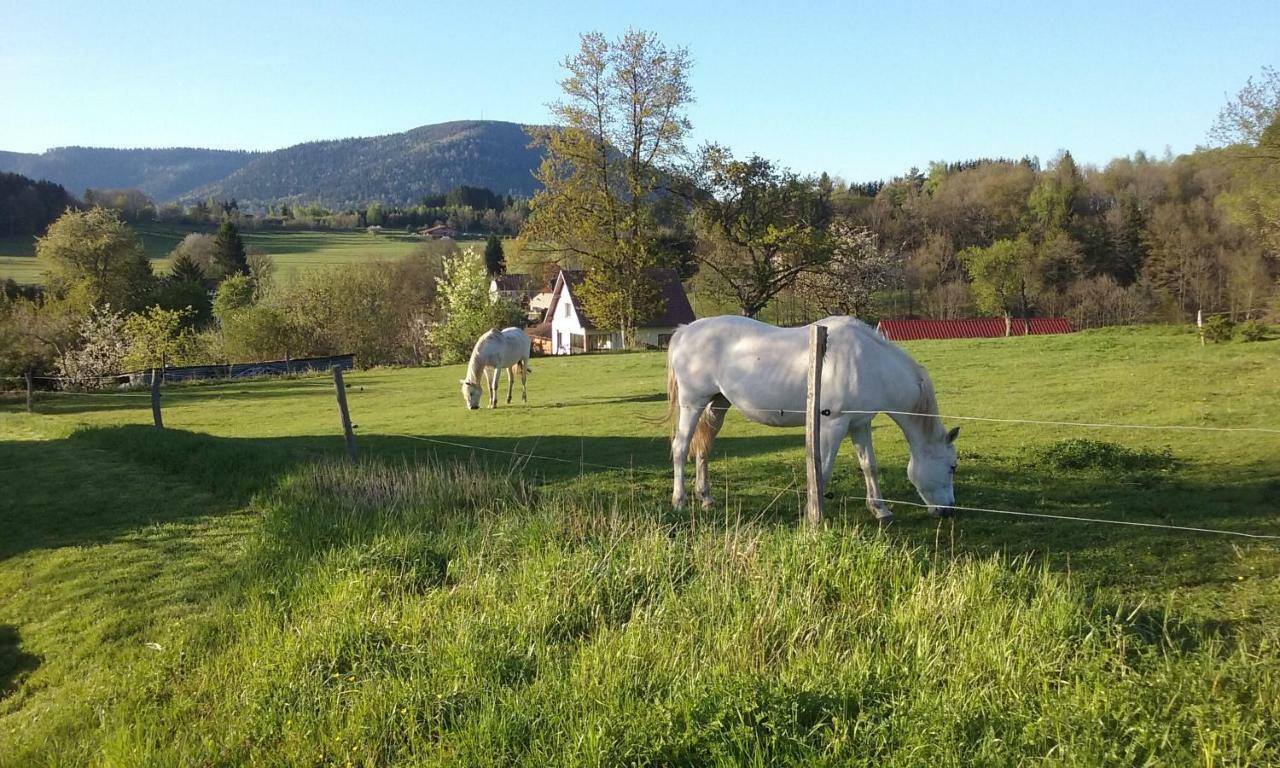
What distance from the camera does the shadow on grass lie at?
5.60 meters

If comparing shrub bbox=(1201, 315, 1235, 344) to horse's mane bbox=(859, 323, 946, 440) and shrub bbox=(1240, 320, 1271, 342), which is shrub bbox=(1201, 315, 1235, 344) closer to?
shrub bbox=(1240, 320, 1271, 342)

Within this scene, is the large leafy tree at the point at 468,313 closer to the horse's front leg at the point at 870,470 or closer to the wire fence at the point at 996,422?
the wire fence at the point at 996,422

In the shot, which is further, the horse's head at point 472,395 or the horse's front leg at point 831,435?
the horse's head at point 472,395

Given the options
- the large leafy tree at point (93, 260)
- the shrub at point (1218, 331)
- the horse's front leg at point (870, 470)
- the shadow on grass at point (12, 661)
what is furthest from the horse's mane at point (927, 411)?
the large leafy tree at point (93, 260)

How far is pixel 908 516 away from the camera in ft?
24.7

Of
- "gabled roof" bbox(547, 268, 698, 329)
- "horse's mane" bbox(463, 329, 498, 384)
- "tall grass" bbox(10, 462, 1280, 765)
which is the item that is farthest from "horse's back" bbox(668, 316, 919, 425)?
"gabled roof" bbox(547, 268, 698, 329)

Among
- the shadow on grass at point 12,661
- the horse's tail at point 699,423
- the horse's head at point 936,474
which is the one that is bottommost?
the shadow on grass at point 12,661

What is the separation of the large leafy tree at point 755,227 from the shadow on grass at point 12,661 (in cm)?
3492

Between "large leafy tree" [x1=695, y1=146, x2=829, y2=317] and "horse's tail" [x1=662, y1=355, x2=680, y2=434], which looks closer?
"horse's tail" [x1=662, y1=355, x2=680, y2=434]

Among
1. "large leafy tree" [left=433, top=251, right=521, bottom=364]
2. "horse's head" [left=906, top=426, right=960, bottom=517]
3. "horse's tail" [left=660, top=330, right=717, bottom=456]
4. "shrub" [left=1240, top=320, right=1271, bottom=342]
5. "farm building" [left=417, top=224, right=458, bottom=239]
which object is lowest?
"horse's head" [left=906, top=426, right=960, bottom=517]

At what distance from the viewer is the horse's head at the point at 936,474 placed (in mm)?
7355

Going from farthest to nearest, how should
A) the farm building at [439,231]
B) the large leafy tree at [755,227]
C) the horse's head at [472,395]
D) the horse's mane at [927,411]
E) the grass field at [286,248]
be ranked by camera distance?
the farm building at [439,231] < the grass field at [286,248] < the large leafy tree at [755,227] < the horse's head at [472,395] < the horse's mane at [927,411]

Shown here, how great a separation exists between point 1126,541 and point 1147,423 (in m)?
6.33

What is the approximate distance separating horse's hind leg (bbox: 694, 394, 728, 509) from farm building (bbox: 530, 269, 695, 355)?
40.0 m
